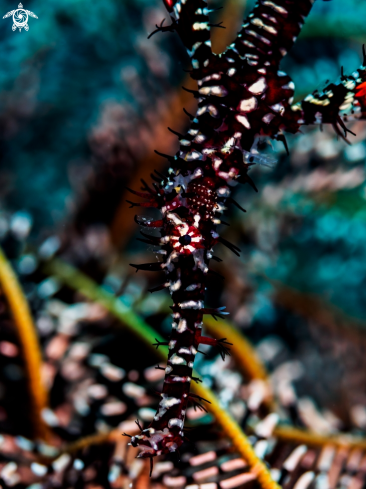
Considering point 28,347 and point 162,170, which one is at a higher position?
point 162,170

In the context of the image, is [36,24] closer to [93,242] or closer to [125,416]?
[93,242]

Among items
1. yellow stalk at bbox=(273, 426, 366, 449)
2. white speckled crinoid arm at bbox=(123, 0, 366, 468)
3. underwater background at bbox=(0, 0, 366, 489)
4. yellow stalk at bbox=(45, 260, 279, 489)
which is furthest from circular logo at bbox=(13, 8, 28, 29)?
yellow stalk at bbox=(273, 426, 366, 449)

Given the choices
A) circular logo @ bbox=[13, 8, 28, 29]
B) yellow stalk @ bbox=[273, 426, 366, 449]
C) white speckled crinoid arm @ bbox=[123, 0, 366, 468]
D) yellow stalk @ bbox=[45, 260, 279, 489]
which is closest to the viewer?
white speckled crinoid arm @ bbox=[123, 0, 366, 468]

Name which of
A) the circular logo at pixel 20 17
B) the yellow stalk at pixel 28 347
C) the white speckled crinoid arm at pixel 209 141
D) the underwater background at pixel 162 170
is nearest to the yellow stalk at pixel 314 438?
the underwater background at pixel 162 170

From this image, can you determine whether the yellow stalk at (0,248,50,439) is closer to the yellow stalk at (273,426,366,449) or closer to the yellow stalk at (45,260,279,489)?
the yellow stalk at (45,260,279,489)

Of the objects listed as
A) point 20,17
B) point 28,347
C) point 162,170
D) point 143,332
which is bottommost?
point 143,332

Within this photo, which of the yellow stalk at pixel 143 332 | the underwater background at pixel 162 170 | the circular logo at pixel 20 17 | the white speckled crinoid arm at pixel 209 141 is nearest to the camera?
the white speckled crinoid arm at pixel 209 141

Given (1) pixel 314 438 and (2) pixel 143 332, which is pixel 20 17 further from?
(1) pixel 314 438

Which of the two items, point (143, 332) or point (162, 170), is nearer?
point (143, 332)

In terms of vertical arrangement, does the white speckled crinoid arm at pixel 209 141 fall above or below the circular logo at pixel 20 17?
below

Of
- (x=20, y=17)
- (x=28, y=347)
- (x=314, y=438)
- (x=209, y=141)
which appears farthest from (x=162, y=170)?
(x=314, y=438)

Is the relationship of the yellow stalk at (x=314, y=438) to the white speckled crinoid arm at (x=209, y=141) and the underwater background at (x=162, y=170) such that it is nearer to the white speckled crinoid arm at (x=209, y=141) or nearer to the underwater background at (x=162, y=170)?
the underwater background at (x=162, y=170)
